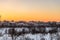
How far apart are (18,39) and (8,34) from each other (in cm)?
10

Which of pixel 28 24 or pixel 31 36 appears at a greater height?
pixel 28 24

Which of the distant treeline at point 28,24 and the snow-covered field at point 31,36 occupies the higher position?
the distant treeline at point 28,24

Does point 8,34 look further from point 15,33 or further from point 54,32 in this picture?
point 54,32

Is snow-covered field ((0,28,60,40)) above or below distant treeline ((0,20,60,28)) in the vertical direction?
below

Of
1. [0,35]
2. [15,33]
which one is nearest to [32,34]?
[15,33]

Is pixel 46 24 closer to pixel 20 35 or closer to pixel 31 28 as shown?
pixel 31 28

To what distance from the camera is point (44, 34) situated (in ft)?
3.88

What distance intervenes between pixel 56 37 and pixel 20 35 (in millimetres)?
327

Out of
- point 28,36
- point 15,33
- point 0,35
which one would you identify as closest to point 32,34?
point 28,36

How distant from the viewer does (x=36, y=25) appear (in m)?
1.21

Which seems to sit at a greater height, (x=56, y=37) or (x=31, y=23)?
(x=31, y=23)

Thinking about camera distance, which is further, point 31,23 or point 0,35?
point 31,23

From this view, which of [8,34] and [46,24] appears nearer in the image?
[8,34]

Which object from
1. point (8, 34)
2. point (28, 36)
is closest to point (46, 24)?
point (28, 36)
